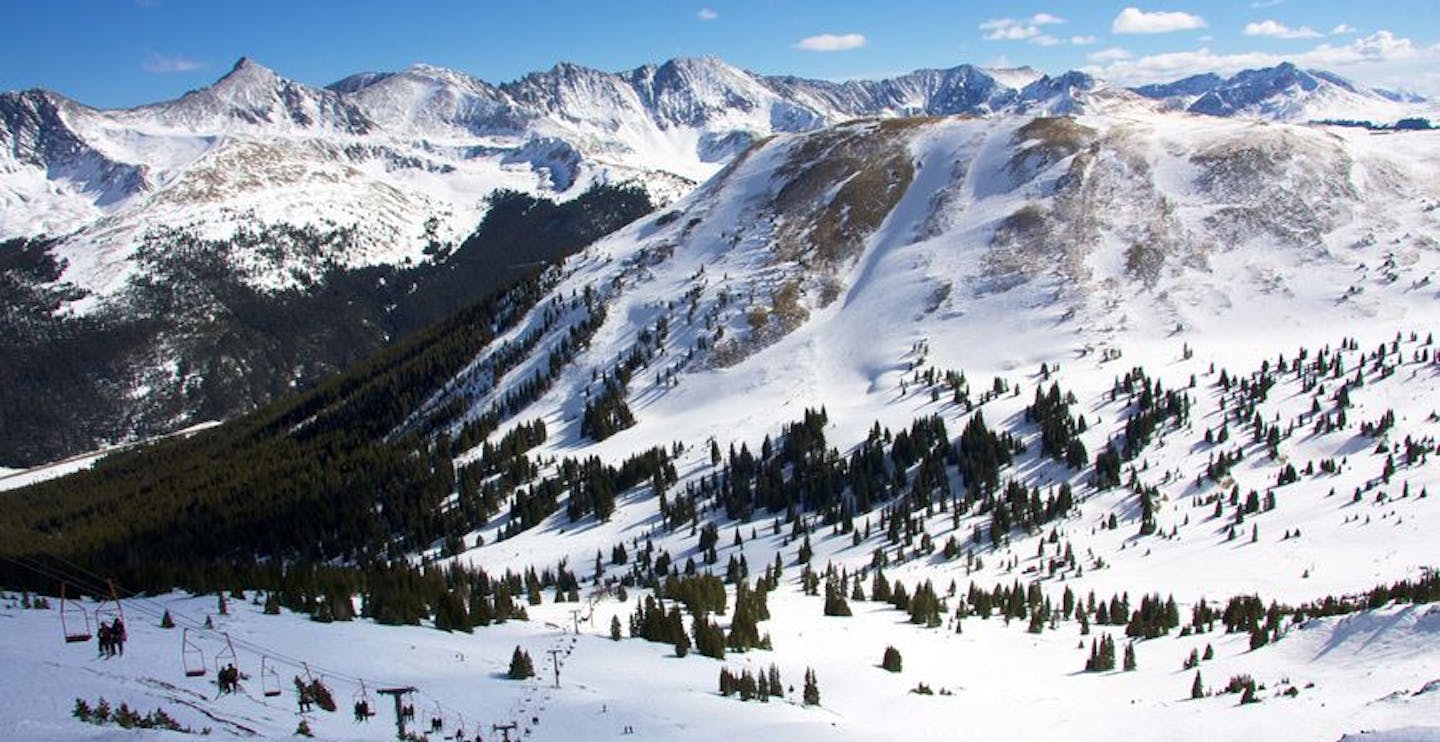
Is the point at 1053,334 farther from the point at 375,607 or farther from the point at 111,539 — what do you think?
the point at 111,539

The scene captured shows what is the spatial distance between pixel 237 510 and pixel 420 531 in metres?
54.9

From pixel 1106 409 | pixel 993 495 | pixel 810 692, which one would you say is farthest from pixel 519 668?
pixel 1106 409

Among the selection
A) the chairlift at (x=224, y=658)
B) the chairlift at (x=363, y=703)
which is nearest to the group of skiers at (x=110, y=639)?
the chairlift at (x=224, y=658)

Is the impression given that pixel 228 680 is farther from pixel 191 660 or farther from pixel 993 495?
pixel 993 495

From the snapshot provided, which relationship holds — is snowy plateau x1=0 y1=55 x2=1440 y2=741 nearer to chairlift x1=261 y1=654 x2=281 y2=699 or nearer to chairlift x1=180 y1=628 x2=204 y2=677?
chairlift x1=261 y1=654 x2=281 y2=699

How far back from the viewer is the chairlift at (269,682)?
35562 millimetres

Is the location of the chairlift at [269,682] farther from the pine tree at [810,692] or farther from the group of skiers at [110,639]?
the pine tree at [810,692]

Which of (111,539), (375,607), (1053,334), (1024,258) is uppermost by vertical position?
(1024,258)

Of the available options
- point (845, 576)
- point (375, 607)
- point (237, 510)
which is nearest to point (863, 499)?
point (845, 576)

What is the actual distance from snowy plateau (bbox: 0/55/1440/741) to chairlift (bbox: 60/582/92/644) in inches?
47.8

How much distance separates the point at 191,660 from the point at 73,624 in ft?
29.5

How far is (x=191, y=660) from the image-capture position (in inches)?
1565

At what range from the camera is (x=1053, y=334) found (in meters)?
152

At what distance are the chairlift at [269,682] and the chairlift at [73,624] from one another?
6.61m
